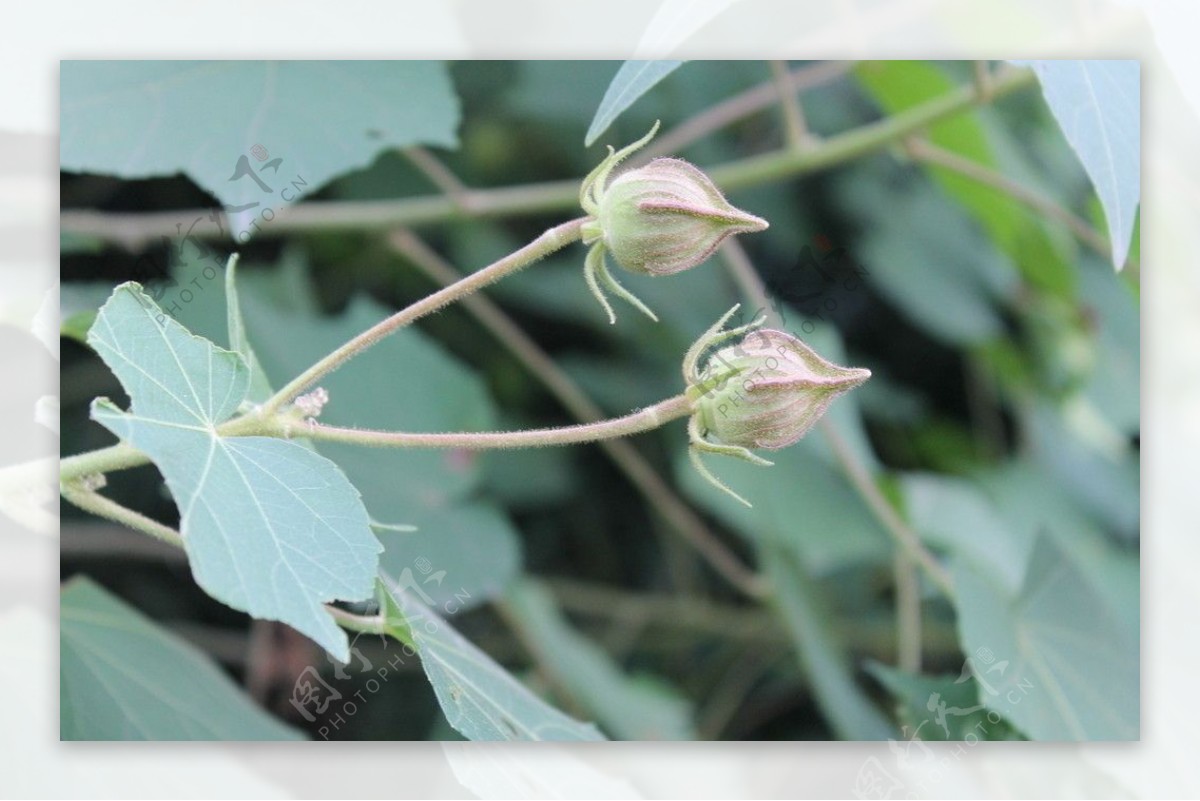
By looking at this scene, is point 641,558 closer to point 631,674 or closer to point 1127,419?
point 631,674

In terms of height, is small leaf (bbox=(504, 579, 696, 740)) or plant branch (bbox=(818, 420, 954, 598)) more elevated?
plant branch (bbox=(818, 420, 954, 598))

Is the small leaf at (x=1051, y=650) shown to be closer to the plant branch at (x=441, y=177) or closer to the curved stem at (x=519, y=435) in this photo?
the curved stem at (x=519, y=435)

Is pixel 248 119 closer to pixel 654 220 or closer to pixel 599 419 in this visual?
pixel 654 220

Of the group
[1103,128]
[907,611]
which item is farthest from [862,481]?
[1103,128]

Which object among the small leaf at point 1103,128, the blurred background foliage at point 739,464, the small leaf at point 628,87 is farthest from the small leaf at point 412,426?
the small leaf at point 1103,128

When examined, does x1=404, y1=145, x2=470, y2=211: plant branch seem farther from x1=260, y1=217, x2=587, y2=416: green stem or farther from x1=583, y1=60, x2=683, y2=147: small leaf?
x1=260, y1=217, x2=587, y2=416: green stem

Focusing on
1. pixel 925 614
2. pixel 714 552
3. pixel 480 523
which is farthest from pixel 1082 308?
pixel 480 523

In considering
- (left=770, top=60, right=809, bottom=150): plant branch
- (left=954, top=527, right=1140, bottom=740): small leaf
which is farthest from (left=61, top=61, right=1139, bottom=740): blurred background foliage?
(left=770, top=60, right=809, bottom=150): plant branch
